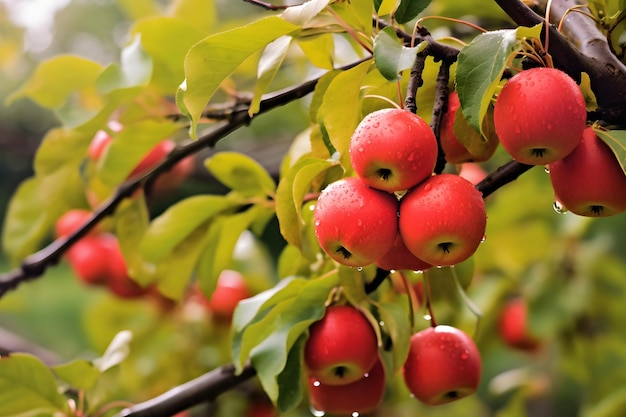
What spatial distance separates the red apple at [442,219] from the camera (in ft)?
1.84

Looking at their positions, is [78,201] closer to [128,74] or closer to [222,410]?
[128,74]

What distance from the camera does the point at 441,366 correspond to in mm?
738

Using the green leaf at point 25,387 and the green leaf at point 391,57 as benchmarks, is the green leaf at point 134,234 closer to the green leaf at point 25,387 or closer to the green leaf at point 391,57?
the green leaf at point 25,387

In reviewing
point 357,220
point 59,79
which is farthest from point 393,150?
point 59,79

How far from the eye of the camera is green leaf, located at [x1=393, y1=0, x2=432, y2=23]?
65 centimetres

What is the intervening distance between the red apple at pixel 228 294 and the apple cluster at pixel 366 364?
2.93ft

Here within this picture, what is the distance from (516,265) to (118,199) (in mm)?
920

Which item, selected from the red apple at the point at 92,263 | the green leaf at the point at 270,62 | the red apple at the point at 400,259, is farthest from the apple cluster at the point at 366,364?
the red apple at the point at 92,263

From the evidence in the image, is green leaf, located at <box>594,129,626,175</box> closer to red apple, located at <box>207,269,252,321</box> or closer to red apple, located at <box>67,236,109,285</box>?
red apple, located at <box>207,269,252,321</box>

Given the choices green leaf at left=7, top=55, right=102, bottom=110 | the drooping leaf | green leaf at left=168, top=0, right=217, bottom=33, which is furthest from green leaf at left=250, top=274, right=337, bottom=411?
green leaf at left=168, top=0, right=217, bottom=33

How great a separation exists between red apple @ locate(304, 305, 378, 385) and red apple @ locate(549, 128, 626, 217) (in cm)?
23

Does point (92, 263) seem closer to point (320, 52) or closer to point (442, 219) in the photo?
point (320, 52)

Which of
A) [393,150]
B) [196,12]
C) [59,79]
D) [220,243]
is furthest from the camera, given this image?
[196,12]

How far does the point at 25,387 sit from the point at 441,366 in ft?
1.56
